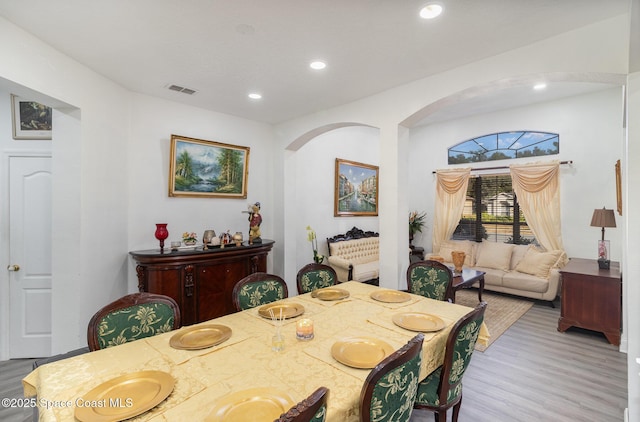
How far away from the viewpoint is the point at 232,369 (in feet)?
4.34

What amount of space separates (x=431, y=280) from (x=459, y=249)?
11.3 feet

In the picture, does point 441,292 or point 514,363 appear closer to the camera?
point 441,292

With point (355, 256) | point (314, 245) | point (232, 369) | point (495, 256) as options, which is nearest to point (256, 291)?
point (232, 369)

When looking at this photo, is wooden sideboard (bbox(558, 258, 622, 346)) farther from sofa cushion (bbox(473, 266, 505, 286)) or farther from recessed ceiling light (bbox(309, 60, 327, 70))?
recessed ceiling light (bbox(309, 60, 327, 70))

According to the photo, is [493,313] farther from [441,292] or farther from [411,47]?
[411,47]

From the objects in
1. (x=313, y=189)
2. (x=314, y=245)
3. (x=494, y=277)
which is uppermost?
(x=313, y=189)

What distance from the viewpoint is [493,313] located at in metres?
4.21

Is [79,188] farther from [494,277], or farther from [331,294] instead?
[494,277]

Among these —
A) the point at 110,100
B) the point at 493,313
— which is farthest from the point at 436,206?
the point at 110,100

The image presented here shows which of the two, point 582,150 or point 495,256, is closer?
point 582,150

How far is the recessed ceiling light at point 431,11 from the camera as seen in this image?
73.3 inches

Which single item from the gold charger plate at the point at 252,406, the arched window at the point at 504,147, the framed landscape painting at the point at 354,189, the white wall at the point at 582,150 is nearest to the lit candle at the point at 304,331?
the gold charger plate at the point at 252,406

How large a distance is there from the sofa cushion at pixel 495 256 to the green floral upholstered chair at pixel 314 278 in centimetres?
378

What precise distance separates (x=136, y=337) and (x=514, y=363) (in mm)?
3330
